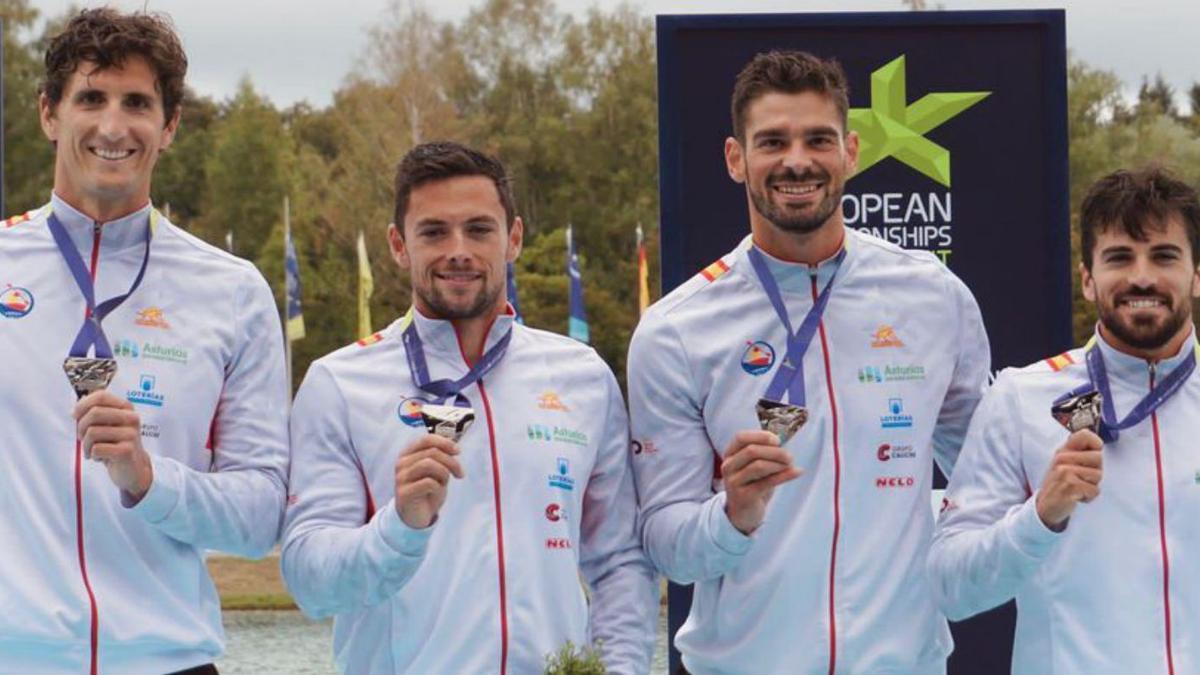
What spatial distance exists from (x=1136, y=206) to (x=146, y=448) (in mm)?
2396

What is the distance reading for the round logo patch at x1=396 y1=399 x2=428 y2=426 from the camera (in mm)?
4695

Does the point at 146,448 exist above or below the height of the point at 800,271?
below

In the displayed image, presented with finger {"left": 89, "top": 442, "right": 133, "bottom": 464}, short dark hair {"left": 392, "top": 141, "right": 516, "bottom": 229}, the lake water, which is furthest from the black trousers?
the lake water

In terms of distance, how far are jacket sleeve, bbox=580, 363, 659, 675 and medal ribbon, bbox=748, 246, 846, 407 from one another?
402 mm

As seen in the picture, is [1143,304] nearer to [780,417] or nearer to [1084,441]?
[1084,441]

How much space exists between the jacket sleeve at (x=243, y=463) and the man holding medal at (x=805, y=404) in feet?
2.90

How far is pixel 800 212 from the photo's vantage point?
15.7 ft

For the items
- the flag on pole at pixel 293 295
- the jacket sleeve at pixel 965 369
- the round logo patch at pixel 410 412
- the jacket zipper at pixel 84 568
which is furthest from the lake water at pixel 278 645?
A: the flag on pole at pixel 293 295

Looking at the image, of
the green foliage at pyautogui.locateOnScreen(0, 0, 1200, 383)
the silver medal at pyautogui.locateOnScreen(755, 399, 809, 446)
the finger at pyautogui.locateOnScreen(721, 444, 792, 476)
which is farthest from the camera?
the green foliage at pyautogui.locateOnScreen(0, 0, 1200, 383)

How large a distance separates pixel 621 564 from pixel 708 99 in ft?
7.97

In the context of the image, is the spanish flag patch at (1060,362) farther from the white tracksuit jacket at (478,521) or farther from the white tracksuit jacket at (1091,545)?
the white tracksuit jacket at (478,521)

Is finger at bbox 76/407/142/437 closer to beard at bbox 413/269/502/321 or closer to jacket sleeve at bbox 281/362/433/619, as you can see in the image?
jacket sleeve at bbox 281/362/433/619

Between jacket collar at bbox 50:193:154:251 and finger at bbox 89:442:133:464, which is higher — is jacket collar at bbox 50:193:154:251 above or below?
above

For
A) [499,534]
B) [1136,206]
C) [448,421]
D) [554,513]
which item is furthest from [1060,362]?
[448,421]
